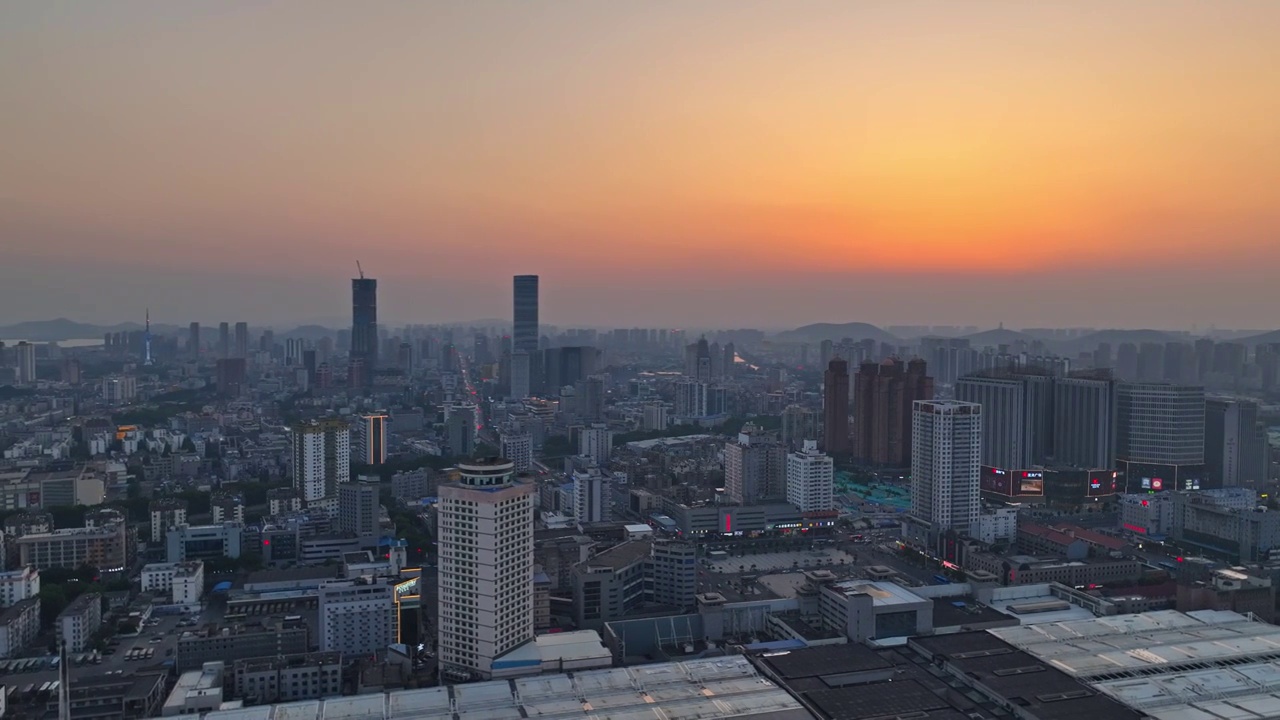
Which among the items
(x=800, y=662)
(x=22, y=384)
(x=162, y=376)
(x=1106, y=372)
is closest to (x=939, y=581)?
(x=800, y=662)

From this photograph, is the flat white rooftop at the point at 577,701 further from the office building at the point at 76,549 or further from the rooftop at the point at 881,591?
the office building at the point at 76,549

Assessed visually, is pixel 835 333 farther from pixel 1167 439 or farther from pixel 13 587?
pixel 13 587

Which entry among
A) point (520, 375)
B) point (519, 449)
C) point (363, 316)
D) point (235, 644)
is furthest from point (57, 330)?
point (235, 644)

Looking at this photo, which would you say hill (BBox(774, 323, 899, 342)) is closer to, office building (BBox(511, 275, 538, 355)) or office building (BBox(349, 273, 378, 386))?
office building (BBox(511, 275, 538, 355))

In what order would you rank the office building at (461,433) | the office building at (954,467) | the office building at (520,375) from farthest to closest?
the office building at (520,375), the office building at (461,433), the office building at (954,467)

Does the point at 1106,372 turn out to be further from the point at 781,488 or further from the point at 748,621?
the point at 748,621

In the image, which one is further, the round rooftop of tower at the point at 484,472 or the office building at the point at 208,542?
the office building at the point at 208,542

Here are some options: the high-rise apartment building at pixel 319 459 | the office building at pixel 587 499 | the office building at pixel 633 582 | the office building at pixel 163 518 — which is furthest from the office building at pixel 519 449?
the office building at pixel 633 582

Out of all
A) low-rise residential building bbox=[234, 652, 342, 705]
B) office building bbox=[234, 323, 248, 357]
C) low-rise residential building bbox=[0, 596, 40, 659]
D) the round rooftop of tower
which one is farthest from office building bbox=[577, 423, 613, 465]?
office building bbox=[234, 323, 248, 357]
